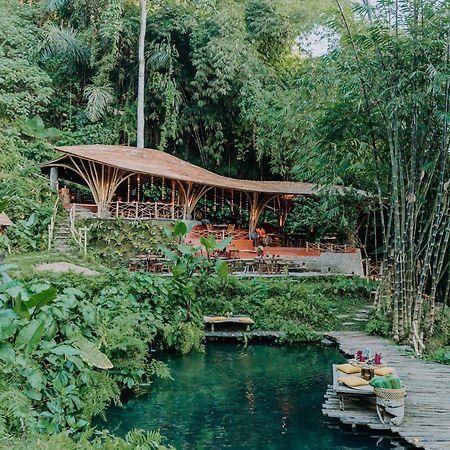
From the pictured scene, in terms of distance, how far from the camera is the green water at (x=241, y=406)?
696 cm

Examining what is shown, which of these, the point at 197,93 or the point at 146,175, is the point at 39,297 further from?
the point at 197,93

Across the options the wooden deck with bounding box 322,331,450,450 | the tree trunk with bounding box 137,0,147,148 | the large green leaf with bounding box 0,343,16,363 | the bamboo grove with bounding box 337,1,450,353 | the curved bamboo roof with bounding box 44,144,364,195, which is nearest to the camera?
the large green leaf with bounding box 0,343,16,363

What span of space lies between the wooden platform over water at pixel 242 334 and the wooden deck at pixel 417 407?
3.19 metres

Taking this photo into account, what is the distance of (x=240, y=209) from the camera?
21.5 metres

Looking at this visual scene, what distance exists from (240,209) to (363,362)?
546 inches

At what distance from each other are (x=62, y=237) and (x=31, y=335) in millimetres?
11760

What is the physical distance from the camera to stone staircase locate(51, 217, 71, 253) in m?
15.7

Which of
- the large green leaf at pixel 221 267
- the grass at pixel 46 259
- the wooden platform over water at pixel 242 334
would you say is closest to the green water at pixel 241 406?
the wooden platform over water at pixel 242 334

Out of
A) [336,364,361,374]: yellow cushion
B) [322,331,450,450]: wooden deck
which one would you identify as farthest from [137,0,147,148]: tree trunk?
[336,364,361,374]: yellow cushion

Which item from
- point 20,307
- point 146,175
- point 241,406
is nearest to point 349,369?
point 241,406

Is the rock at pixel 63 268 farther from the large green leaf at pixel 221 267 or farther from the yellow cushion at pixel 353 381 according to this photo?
the yellow cushion at pixel 353 381

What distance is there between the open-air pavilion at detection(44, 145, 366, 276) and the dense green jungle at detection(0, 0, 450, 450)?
1062mm

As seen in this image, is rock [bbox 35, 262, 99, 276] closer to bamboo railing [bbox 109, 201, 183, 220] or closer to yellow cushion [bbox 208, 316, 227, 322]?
yellow cushion [bbox 208, 316, 227, 322]

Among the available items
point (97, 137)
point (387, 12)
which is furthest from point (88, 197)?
point (387, 12)
